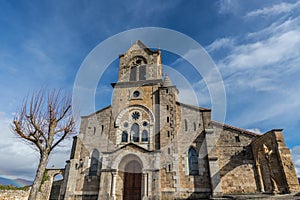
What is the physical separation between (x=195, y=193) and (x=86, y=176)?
968cm

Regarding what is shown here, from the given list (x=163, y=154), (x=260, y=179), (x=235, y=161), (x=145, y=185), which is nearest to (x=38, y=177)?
(x=145, y=185)

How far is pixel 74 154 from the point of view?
17.6 m

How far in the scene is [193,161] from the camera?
16.2 m

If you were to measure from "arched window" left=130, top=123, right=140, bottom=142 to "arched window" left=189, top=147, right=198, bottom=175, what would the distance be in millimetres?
5082

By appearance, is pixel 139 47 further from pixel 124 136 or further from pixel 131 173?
pixel 131 173

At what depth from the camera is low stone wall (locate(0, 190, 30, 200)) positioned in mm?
15184

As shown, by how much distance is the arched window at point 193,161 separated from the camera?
15898 mm

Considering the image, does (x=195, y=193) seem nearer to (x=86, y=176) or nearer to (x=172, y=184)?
(x=172, y=184)

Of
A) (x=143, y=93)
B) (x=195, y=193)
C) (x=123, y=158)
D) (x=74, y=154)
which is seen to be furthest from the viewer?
(x=143, y=93)

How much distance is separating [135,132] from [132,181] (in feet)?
14.5

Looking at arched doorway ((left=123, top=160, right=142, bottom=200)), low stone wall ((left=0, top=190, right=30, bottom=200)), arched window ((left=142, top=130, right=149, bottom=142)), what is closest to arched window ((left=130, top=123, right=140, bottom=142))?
arched window ((left=142, top=130, right=149, bottom=142))

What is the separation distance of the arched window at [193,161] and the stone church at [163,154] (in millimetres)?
57

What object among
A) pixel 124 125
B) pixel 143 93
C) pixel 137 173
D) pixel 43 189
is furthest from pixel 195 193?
pixel 43 189

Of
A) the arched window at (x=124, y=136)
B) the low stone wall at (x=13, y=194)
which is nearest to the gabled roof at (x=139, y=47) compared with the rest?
the arched window at (x=124, y=136)
